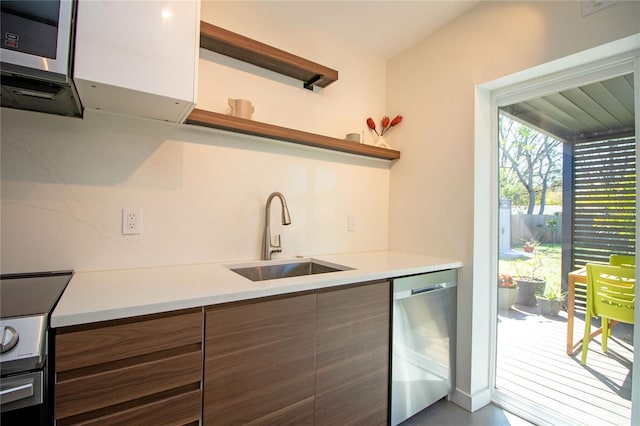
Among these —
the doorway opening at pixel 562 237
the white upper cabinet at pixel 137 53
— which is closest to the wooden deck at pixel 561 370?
the doorway opening at pixel 562 237

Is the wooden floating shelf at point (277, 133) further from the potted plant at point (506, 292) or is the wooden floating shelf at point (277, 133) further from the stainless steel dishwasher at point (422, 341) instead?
the potted plant at point (506, 292)

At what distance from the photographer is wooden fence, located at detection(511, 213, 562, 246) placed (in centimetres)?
162

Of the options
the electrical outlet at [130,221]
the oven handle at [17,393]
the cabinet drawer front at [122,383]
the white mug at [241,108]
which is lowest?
the cabinet drawer front at [122,383]

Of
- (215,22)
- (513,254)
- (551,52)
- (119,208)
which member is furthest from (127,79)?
(513,254)

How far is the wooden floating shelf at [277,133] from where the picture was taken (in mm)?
1415

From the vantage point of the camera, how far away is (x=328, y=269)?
1.71 meters

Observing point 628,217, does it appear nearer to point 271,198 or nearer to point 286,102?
point 271,198

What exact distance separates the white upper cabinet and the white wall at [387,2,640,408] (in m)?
1.56

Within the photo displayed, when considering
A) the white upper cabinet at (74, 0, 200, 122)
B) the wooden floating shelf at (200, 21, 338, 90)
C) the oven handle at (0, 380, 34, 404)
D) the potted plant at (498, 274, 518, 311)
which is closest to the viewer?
the oven handle at (0, 380, 34, 404)

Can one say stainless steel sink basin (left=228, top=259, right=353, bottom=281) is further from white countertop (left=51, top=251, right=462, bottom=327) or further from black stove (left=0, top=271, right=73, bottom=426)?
black stove (left=0, top=271, right=73, bottom=426)

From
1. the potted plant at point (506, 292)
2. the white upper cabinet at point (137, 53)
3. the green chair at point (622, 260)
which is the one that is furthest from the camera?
the potted plant at point (506, 292)

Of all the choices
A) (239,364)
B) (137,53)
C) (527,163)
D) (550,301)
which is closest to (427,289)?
(550,301)

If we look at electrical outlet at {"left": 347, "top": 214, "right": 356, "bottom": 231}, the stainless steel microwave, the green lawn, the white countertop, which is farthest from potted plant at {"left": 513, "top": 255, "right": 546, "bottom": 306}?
the stainless steel microwave

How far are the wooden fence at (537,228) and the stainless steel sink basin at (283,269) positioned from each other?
1.10 m
